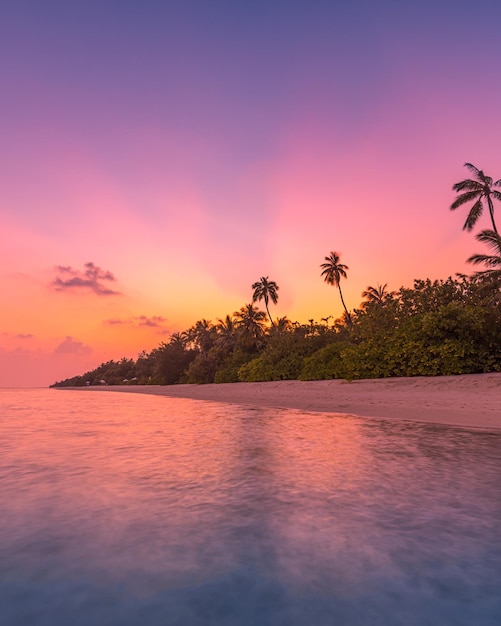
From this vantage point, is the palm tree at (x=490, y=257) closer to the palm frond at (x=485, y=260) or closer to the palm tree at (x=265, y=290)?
the palm frond at (x=485, y=260)

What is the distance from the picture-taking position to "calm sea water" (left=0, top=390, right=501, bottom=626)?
271cm

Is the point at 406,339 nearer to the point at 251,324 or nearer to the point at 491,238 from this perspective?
the point at 491,238

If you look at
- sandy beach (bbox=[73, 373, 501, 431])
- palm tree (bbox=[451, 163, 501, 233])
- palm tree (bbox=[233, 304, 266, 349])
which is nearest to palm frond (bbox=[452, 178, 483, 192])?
palm tree (bbox=[451, 163, 501, 233])

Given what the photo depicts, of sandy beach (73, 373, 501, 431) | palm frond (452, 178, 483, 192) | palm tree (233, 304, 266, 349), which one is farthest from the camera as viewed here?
palm tree (233, 304, 266, 349)

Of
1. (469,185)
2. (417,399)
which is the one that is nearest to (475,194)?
(469,185)

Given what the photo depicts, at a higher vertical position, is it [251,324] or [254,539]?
[251,324]

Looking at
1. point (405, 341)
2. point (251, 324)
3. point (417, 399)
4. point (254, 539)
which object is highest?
point (251, 324)

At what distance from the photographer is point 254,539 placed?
3.83 m

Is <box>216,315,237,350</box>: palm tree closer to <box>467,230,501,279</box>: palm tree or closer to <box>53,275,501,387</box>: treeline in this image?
<box>53,275,501,387</box>: treeline

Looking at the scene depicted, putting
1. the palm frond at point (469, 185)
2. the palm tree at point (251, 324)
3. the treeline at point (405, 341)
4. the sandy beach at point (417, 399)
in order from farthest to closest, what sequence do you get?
1. the palm tree at point (251, 324)
2. the palm frond at point (469, 185)
3. the treeline at point (405, 341)
4. the sandy beach at point (417, 399)

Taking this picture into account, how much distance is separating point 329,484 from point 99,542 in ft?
9.89

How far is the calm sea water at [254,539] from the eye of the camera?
271cm

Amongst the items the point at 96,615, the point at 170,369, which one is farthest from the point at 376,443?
the point at 170,369

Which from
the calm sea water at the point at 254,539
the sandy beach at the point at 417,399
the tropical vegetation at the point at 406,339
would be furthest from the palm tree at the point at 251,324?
the calm sea water at the point at 254,539
